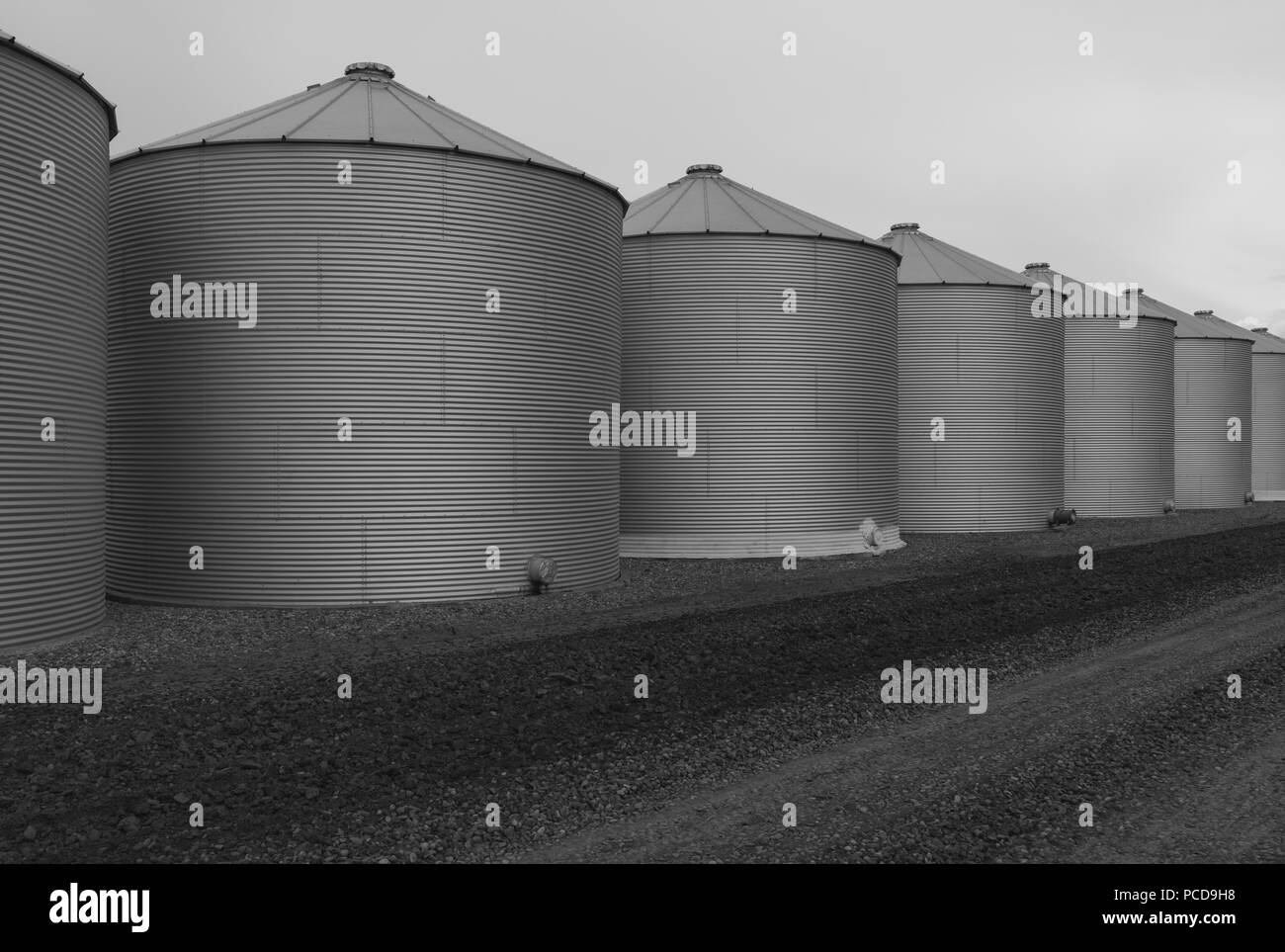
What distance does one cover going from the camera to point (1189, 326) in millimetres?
52062

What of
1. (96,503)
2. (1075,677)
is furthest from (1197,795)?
(96,503)

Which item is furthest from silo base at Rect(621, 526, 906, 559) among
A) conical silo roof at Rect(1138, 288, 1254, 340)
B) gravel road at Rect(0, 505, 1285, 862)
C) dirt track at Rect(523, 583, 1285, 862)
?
conical silo roof at Rect(1138, 288, 1254, 340)

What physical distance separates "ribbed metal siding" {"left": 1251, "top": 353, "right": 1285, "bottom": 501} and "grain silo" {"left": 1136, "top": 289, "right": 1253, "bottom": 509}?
262 inches

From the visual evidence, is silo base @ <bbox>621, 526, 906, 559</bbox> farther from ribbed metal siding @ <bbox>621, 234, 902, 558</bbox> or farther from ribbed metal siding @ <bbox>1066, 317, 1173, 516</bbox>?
ribbed metal siding @ <bbox>1066, 317, 1173, 516</bbox>

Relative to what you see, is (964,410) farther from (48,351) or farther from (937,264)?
(48,351)

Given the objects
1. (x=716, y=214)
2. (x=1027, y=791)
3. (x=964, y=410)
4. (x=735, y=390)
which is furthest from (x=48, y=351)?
(x=964, y=410)

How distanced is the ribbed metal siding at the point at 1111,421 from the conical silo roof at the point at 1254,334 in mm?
15671

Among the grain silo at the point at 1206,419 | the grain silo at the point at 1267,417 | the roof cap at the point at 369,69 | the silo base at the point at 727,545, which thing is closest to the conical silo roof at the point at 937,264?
the silo base at the point at 727,545

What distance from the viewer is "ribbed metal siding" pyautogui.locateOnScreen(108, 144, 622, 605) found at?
1852 cm

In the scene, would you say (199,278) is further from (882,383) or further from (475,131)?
(882,383)

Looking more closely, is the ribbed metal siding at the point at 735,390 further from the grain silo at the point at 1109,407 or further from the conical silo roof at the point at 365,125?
the grain silo at the point at 1109,407

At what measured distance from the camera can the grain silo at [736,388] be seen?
2741 cm
